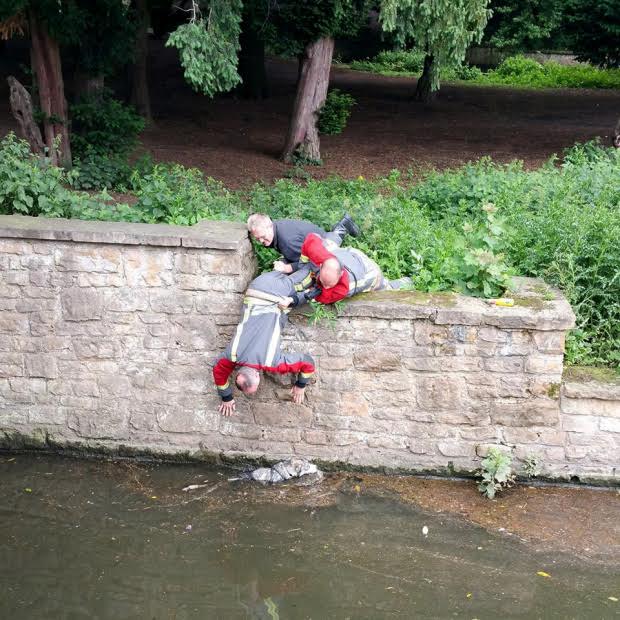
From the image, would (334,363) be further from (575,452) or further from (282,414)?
(575,452)

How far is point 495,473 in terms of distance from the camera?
244 inches

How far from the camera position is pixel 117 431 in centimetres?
675

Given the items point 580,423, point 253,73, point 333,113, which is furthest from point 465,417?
point 253,73

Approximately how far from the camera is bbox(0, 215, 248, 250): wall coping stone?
6.21 meters

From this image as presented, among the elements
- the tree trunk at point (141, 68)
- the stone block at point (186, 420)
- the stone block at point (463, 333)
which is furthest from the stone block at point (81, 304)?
the tree trunk at point (141, 68)

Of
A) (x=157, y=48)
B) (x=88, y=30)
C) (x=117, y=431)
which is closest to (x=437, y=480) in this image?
(x=117, y=431)

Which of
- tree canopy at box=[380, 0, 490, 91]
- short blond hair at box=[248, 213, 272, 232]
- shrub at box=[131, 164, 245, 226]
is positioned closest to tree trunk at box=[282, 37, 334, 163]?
tree canopy at box=[380, 0, 490, 91]

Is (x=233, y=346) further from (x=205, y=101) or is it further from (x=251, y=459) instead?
(x=205, y=101)

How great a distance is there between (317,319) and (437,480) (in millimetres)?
1569

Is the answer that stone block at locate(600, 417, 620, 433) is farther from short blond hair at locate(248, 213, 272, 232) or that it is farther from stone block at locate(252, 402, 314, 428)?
short blond hair at locate(248, 213, 272, 232)

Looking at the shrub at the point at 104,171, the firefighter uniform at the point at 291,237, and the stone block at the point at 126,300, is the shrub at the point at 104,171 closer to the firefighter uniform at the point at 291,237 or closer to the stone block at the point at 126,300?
the stone block at the point at 126,300

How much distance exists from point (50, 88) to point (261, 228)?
26.3 ft

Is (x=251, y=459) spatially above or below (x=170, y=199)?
below

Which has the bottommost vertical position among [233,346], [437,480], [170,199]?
[437,480]
